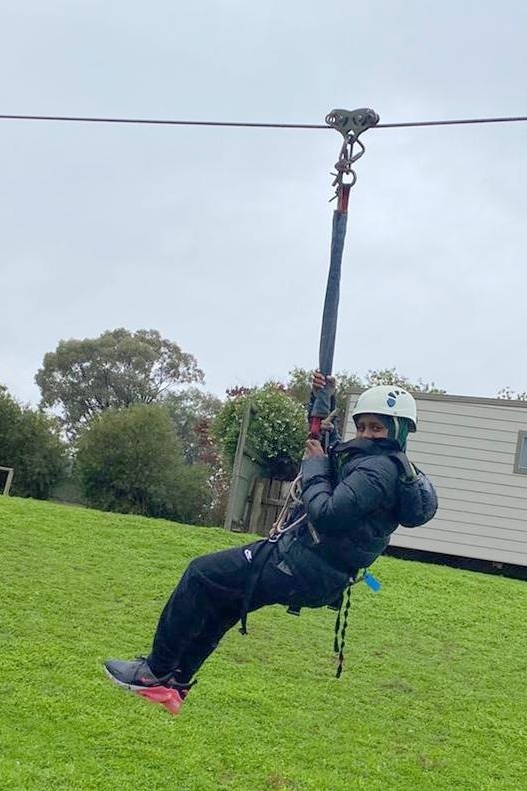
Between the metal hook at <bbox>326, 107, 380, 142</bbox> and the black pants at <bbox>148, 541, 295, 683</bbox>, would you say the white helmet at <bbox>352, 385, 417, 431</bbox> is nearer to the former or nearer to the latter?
the black pants at <bbox>148, 541, 295, 683</bbox>

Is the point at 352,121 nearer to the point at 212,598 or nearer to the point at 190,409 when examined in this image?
the point at 212,598

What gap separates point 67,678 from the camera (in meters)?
7.52

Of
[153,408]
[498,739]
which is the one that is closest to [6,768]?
[498,739]

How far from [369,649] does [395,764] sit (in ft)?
8.12

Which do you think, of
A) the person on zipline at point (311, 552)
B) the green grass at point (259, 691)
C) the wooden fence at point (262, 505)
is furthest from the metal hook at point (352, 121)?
the wooden fence at point (262, 505)

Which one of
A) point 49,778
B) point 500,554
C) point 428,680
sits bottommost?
point 49,778

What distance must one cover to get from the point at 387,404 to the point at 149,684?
1.70 m

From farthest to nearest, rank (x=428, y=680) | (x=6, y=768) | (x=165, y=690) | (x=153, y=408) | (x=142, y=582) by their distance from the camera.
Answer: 1. (x=153, y=408)
2. (x=142, y=582)
3. (x=428, y=680)
4. (x=6, y=768)
5. (x=165, y=690)

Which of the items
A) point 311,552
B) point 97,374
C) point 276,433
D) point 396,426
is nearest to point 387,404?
point 396,426

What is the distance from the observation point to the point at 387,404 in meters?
4.04

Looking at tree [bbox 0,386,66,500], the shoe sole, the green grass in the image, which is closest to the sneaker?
the shoe sole

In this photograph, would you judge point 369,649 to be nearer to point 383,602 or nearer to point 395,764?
point 383,602

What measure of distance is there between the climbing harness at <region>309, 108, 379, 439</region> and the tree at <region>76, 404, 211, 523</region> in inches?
701

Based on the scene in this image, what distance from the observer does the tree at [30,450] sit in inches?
904
